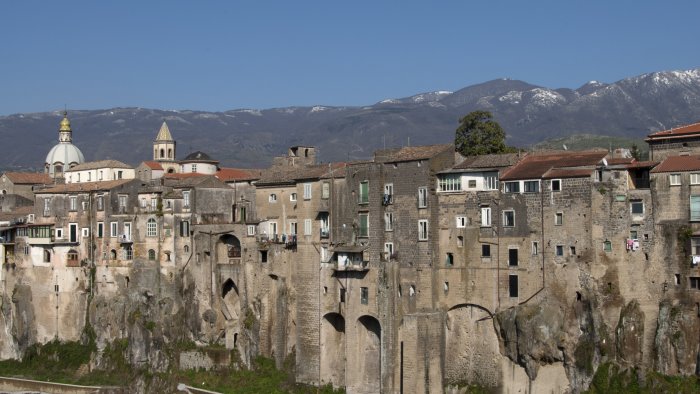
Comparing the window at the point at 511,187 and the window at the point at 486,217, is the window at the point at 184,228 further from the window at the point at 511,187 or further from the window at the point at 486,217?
the window at the point at 511,187

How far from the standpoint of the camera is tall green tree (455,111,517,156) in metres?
A: 82.1

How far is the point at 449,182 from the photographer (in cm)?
6756

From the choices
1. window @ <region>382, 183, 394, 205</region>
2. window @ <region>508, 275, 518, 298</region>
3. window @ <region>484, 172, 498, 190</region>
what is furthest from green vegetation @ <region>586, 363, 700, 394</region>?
window @ <region>382, 183, 394, 205</region>

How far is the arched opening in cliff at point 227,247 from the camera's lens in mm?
81688

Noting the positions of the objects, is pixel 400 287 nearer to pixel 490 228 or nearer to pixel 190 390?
pixel 490 228

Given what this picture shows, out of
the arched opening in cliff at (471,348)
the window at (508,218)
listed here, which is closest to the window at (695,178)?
the window at (508,218)

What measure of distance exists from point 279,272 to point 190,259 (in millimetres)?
9698

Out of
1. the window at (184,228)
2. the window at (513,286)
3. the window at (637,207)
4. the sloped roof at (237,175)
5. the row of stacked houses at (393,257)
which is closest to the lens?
the window at (637,207)

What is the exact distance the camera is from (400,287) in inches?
2709

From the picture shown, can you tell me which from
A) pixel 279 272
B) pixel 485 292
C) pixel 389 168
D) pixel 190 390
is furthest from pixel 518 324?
pixel 190 390

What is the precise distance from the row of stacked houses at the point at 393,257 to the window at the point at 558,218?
0.20ft

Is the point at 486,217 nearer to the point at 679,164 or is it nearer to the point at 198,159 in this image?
the point at 679,164

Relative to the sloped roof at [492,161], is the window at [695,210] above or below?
below

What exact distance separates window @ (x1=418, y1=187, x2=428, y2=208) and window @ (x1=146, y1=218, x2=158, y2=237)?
2613 cm
